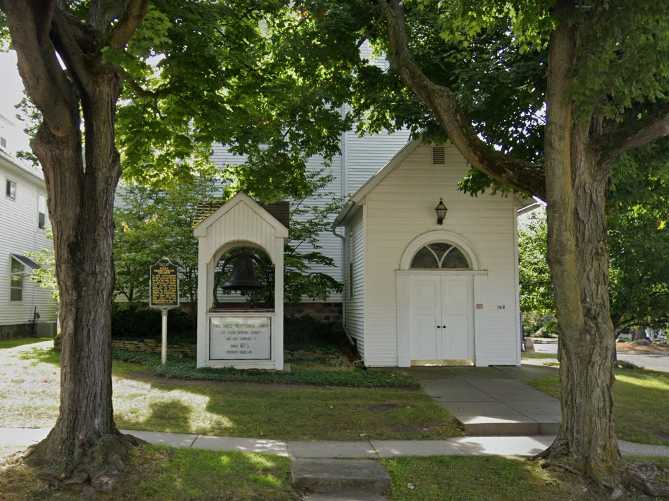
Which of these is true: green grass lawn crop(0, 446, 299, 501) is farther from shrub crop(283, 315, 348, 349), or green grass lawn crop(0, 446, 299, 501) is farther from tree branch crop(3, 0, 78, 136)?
shrub crop(283, 315, 348, 349)

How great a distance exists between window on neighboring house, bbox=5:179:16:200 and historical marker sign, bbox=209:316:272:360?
1425 centimetres

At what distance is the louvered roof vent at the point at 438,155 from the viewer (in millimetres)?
14594

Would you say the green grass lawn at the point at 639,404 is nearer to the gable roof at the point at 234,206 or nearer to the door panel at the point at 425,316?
the door panel at the point at 425,316

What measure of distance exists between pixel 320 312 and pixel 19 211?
13338 millimetres

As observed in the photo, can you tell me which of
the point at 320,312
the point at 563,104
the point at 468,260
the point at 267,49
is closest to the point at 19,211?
the point at 320,312

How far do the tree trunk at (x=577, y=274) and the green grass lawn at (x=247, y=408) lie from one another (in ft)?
7.21

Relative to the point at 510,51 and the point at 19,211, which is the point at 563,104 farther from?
the point at 19,211

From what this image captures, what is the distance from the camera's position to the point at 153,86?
11461mm

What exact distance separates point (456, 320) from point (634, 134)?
8.50m

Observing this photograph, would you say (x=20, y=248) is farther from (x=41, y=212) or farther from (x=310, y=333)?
(x=310, y=333)

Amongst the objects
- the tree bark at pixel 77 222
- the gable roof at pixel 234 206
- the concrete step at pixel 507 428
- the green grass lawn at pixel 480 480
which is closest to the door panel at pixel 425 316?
the gable roof at pixel 234 206

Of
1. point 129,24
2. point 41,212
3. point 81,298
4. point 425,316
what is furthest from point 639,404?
point 41,212

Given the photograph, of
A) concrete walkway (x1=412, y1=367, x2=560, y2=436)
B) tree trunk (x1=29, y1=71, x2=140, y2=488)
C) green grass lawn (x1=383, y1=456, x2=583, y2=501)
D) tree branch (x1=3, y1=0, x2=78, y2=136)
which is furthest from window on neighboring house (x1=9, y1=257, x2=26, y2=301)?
green grass lawn (x1=383, y1=456, x2=583, y2=501)

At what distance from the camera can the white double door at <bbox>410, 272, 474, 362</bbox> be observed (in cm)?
1429
